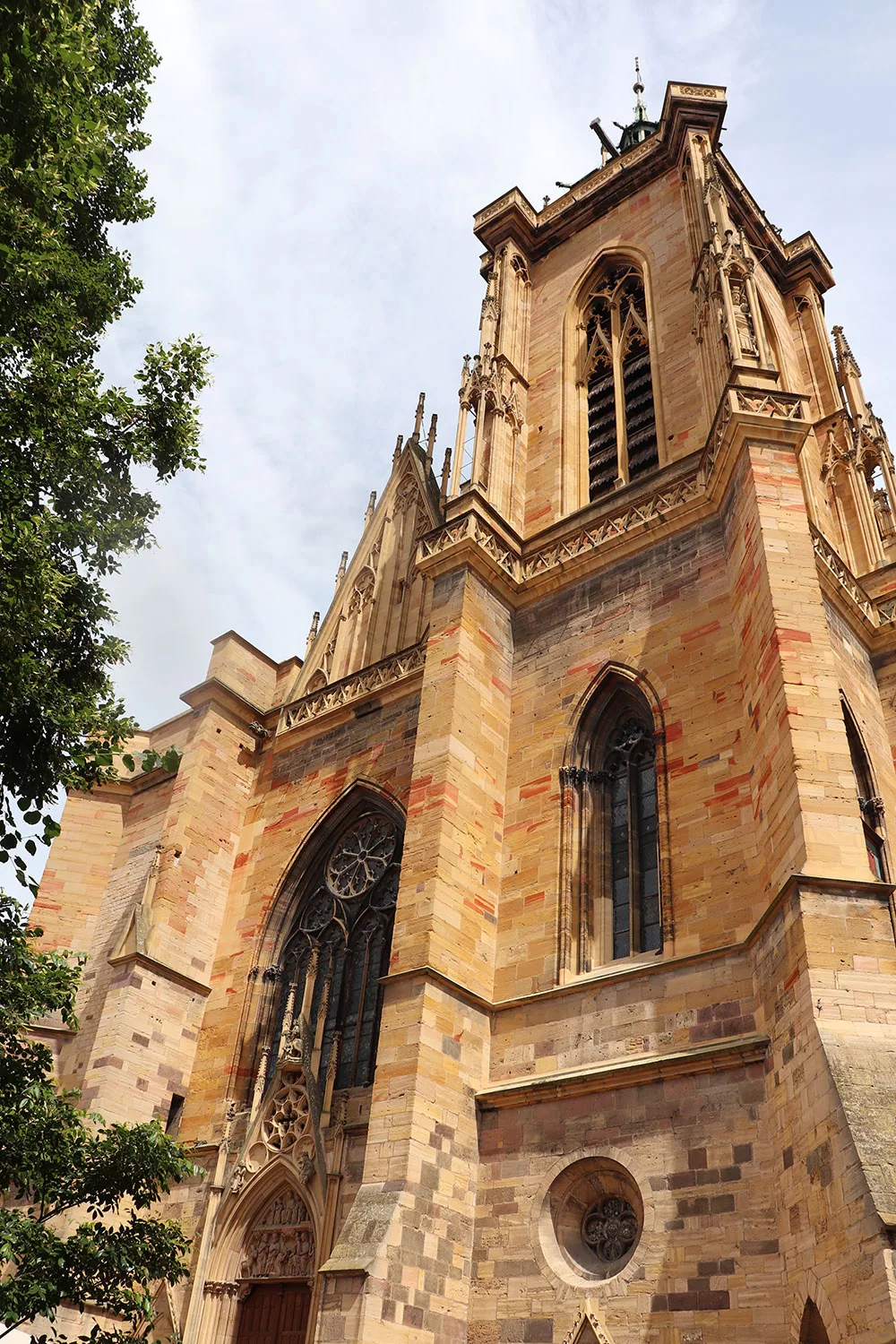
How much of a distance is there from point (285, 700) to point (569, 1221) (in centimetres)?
1033

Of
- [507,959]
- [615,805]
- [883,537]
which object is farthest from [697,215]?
[507,959]

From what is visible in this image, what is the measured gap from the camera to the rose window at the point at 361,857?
14609 mm

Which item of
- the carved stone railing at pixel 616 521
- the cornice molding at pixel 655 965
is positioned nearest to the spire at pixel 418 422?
the carved stone railing at pixel 616 521

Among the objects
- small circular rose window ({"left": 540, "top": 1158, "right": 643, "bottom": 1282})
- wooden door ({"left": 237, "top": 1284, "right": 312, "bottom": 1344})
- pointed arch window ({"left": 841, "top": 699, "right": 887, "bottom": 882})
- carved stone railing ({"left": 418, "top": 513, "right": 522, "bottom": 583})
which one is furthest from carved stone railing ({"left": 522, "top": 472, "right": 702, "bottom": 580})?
wooden door ({"left": 237, "top": 1284, "right": 312, "bottom": 1344})

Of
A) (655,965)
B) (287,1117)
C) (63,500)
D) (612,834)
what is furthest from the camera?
(287,1117)

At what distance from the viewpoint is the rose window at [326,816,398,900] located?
14.6m

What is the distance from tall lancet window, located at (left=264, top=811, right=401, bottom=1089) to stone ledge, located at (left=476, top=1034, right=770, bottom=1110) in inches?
103

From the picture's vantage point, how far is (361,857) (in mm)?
14977

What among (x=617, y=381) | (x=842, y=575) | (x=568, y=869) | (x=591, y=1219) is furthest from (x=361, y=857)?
(x=617, y=381)

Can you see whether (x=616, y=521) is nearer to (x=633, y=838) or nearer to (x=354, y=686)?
(x=633, y=838)

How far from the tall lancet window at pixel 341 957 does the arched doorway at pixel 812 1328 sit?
20.2ft

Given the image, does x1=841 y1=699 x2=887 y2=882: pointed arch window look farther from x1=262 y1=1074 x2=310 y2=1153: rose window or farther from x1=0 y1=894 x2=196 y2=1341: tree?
x1=0 y1=894 x2=196 y2=1341: tree

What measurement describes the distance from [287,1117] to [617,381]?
1190 centimetres

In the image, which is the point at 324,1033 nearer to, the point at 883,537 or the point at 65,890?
the point at 65,890
